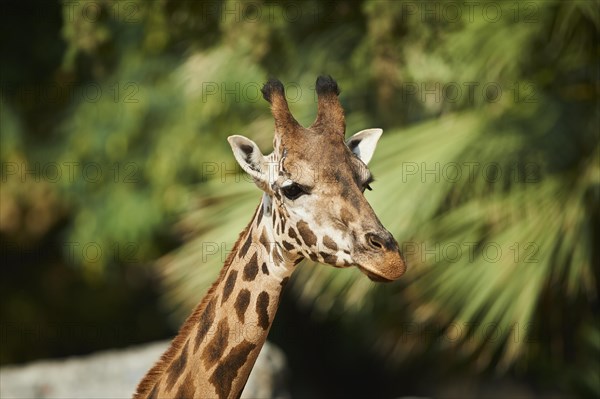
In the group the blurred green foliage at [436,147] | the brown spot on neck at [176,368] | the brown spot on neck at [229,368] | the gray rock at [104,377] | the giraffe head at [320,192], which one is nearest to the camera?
the giraffe head at [320,192]

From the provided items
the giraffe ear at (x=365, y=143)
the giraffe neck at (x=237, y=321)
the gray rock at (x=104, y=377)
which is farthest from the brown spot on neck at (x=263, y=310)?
the gray rock at (x=104, y=377)

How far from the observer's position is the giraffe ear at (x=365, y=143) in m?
3.57

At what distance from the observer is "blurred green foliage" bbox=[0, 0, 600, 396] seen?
595cm

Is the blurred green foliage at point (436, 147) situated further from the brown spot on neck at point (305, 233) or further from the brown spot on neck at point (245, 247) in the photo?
the brown spot on neck at point (305, 233)

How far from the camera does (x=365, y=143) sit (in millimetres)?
3598

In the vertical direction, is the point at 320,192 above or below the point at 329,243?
above

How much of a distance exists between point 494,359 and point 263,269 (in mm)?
5395

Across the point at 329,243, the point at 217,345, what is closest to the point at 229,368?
the point at 217,345

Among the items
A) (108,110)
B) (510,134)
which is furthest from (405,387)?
(510,134)

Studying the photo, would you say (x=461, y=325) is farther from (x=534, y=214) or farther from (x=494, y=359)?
(x=494, y=359)

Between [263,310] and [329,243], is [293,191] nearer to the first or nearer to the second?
[329,243]

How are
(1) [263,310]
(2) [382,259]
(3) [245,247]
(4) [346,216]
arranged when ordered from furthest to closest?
(3) [245,247] < (1) [263,310] < (4) [346,216] < (2) [382,259]

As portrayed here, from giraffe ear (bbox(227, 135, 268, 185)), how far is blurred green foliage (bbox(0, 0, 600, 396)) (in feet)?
8.36

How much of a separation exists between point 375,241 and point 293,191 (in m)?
0.36
